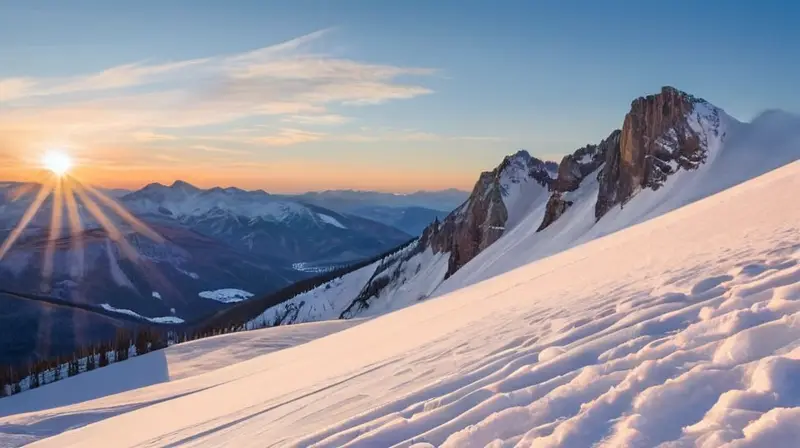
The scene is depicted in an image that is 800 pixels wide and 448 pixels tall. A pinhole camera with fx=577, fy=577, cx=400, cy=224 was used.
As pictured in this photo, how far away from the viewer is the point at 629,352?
243 inches

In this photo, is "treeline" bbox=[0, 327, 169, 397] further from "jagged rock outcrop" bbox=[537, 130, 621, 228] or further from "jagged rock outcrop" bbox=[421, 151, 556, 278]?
"jagged rock outcrop" bbox=[537, 130, 621, 228]

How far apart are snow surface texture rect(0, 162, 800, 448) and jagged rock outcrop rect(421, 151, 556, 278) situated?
11978cm

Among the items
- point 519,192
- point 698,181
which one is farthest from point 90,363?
point 519,192

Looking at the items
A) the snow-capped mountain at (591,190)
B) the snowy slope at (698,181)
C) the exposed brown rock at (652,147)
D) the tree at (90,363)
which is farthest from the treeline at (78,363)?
the exposed brown rock at (652,147)

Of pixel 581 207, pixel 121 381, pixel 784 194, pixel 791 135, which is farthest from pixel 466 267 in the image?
pixel 784 194

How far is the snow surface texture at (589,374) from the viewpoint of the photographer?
4.57 meters

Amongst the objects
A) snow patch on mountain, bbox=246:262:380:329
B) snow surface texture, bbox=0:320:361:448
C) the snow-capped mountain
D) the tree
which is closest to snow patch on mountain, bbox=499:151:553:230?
the snow-capped mountain

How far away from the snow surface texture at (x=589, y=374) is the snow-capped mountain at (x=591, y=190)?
19.4 ft

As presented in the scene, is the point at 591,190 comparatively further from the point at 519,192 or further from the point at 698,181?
the point at 519,192

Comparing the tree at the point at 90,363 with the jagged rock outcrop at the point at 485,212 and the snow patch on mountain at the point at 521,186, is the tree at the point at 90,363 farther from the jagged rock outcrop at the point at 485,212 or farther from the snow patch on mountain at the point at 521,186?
the snow patch on mountain at the point at 521,186

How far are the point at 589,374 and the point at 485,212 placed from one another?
141 metres

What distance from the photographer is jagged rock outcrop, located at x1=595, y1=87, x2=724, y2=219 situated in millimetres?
86812

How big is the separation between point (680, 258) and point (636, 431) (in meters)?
9.02

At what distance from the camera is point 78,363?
83438 millimetres
